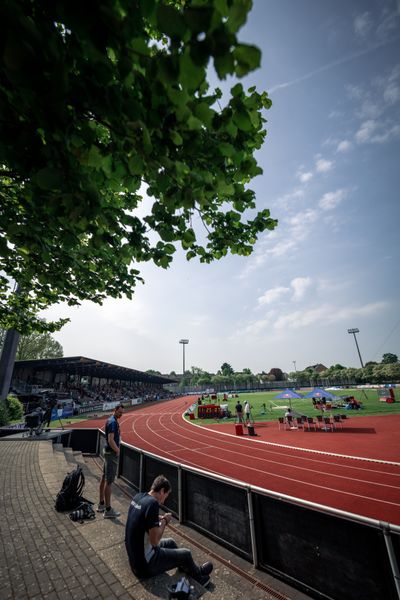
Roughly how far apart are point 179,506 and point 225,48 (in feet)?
23.6

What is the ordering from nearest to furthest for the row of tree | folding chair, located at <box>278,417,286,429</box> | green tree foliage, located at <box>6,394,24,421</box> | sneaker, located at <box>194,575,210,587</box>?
sneaker, located at <box>194,575,210,587</box>, folding chair, located at <box>278,417,286,429</box>, green tree foliage, located at <box>6,394,24,421</box>, the row of tree

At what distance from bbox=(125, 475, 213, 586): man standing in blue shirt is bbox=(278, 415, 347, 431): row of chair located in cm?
1704

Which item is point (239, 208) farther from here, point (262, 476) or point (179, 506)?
point (262, 476)

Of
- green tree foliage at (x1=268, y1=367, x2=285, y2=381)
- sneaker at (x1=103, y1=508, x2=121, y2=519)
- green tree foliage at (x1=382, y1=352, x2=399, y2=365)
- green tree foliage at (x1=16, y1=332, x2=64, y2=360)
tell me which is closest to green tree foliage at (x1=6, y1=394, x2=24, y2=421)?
sneaker at (x1=103, y1=508, x2=121, y2=519)

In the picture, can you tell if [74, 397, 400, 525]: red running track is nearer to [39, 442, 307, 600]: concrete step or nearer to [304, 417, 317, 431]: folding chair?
[304, 417, 317, 431]: folding chair

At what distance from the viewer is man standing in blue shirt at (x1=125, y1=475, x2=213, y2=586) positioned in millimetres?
3381

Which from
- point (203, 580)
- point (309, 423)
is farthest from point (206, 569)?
point (309, 423)

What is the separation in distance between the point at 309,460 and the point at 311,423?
8.64m

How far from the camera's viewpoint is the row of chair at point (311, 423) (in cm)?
1786

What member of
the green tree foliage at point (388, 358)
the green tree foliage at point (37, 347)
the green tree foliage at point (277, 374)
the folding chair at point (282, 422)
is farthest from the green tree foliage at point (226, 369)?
the folding chair at point (282, 422)

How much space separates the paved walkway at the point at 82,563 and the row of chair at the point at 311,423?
15.8 meters

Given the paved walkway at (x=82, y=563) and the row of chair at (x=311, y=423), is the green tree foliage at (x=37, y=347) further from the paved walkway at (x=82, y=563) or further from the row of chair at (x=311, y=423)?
the paved walkway at (x=82, y=563)

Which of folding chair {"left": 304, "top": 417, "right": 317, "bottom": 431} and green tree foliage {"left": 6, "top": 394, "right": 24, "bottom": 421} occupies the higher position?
green tree foliage {"left": 6, "top": 394, "right": 24, "bottom": 421}

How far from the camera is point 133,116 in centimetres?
207
